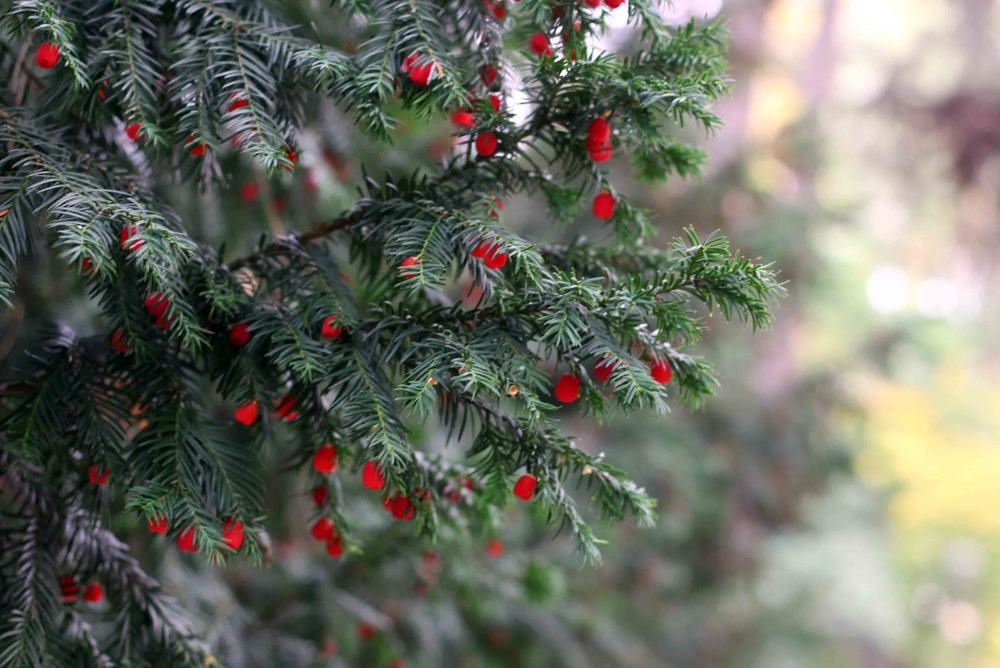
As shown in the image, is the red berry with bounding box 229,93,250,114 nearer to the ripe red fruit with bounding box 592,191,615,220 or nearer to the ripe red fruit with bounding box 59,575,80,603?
the ripe red fruit with bounding box 592,191,615,220

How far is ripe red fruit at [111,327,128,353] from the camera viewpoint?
1316 mm

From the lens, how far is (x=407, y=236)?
1.27 m

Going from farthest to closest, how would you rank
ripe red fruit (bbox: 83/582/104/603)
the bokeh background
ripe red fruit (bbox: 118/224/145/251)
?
the bokeh background → ripe red fruit (bbox: 83/582/104/603) → ripe red fruit (bbox: 118/224/145/251)

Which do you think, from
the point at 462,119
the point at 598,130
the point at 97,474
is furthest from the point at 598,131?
the point at 97,474

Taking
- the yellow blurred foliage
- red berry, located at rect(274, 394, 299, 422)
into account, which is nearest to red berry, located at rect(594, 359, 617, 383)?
red berry, located at rect(274, 394, 299, 422)

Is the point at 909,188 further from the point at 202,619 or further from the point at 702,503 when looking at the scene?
the point at 202,619

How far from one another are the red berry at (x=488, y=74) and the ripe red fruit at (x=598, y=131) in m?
0.24

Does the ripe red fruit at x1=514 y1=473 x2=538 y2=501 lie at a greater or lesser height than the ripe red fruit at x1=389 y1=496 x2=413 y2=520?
greater

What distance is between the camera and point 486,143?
1391 millimetres

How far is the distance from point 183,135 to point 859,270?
13790mm

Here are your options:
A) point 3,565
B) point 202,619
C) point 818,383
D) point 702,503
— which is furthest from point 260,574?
point 818,383

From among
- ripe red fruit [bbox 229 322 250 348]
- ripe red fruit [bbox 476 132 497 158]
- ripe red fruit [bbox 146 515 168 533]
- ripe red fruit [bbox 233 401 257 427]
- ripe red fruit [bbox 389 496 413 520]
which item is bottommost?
ripe red fruit [bbox 146 515 168 533]

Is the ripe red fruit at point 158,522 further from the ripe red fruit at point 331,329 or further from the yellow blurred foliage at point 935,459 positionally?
the yellow blurred foliage at point 935,459

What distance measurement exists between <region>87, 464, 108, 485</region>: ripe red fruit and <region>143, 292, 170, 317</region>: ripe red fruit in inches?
10.5
